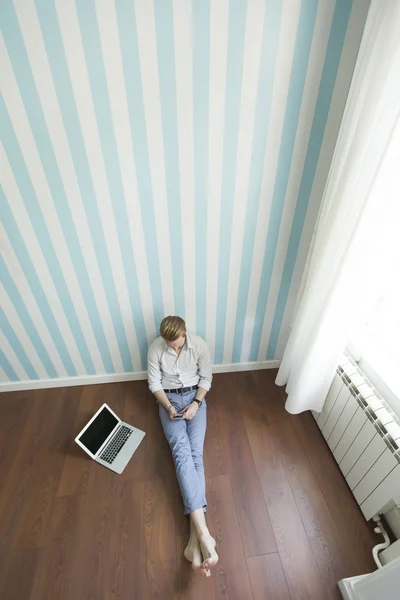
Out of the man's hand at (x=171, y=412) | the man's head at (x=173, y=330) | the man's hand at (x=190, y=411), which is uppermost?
the man's head at (x=173, y=330)

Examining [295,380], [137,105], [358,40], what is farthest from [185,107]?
[295,380]

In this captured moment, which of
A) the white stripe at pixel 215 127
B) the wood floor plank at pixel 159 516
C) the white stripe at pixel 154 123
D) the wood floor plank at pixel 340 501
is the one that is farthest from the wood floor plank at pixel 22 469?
the wood floor plank at pixel 340 501

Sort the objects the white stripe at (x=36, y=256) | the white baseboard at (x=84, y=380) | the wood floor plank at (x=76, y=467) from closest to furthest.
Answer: the white stripe at (x=36, y=256) < the wood floor plank at (x=76, y=467) < the white baseboard at (x=84, y=380)

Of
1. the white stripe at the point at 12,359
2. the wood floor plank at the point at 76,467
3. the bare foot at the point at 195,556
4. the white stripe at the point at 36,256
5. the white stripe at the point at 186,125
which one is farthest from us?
the white stripe at the point at 12,359

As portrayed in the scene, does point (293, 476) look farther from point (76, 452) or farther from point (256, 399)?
point (76, 452)

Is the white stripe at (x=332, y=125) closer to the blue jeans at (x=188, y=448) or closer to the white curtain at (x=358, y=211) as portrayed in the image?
the white curtain at (x=358, y=211)

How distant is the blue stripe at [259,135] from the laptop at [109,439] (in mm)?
1007

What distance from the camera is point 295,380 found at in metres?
1.71

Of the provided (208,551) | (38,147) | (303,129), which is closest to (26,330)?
(38,147)

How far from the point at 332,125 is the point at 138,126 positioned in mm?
888

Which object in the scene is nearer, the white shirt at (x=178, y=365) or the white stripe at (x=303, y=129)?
the white stripe at (x=303, y=129)

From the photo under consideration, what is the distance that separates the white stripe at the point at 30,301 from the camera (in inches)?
60.6

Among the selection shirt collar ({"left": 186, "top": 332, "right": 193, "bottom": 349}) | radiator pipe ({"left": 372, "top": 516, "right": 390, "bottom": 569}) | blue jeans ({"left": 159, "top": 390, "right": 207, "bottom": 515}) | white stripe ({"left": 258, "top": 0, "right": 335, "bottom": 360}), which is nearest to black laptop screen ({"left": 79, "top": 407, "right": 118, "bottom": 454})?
blue jeans ({"left": 159, "top": 390, "right": 207, "bottom": 515})

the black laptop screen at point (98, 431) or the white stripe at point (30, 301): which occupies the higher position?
the white stripe at point (30, 301)
